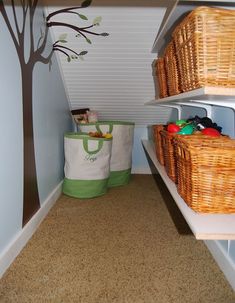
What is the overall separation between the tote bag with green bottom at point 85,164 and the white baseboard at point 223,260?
1042 millimetres

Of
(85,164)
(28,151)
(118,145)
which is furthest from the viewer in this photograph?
(118,145)

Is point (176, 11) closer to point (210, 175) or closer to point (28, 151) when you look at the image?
point (210, 175)

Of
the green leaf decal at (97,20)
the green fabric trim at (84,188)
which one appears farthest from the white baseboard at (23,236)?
the green leaf decal at (97,20)

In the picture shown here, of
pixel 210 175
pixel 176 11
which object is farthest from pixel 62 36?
pixel 210 175

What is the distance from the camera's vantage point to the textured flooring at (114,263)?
44.1 inches

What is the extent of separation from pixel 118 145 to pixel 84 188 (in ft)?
1.71

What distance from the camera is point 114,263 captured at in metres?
1.34

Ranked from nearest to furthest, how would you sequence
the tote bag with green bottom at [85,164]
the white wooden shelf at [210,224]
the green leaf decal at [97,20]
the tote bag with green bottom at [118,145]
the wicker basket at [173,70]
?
the white wooden shelf at [210,224]
the wicker basket at [173,70]
the green leaf decal at [97,20]
the tote bag with green bottom at [85,164]
the tote bag with green bottom at [118,145]

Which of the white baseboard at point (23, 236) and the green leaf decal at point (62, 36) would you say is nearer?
the white baseboard at point (23, 236)

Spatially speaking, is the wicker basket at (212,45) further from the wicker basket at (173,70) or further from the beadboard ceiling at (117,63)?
the beadboard ceiling at (117,63)

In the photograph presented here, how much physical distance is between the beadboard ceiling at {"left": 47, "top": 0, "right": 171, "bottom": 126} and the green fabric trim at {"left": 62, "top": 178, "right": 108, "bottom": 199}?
0.76m

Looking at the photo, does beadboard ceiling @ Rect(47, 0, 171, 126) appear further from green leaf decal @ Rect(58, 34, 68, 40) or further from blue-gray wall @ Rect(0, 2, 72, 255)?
blue-gray wall @ Rect(0, 2, 72, 255)

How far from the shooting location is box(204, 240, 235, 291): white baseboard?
3.89 feet

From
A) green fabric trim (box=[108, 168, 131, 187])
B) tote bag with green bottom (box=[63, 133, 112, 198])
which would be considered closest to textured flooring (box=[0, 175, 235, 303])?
tote bag with green bottom (box=[63, 133, 112, 198])
